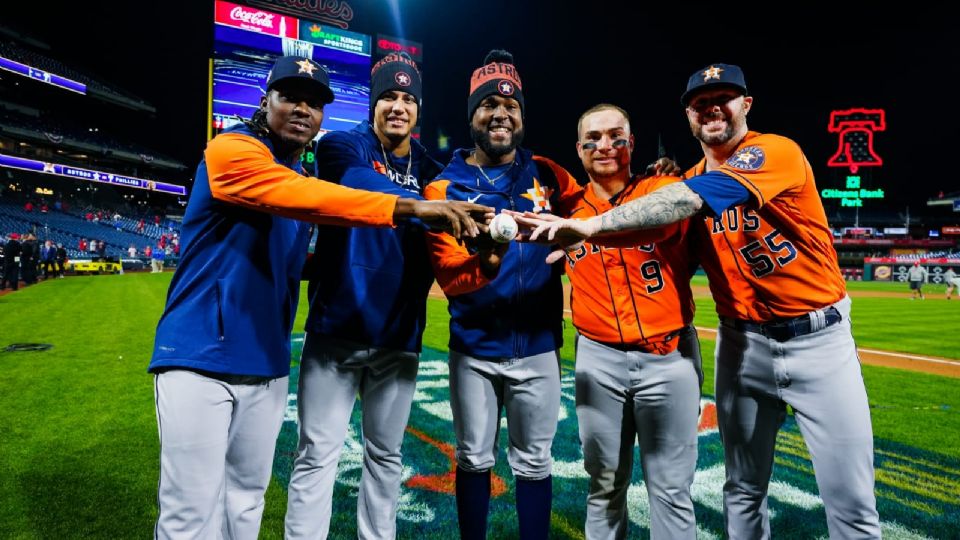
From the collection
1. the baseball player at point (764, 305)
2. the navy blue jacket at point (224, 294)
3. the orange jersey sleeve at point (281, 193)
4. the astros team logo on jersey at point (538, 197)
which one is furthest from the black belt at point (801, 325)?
the navy blue jacket at point (224, 294)

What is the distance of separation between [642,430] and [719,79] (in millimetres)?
1806

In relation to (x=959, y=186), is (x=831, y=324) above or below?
below

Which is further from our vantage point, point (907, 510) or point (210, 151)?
point (907, 510)

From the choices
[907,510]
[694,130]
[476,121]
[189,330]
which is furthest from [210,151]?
[907,510]

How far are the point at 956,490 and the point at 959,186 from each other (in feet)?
293

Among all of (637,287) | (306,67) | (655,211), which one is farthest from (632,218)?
(306,67)

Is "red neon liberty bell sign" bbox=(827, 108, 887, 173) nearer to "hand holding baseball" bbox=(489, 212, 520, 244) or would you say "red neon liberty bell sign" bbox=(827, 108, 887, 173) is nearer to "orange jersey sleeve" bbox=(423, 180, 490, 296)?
"orange jersey sleeve" bbox=(423, 180, 490, 296)

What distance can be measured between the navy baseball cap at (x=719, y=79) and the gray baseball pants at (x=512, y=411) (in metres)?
1.59

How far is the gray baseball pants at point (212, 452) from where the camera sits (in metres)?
1.92

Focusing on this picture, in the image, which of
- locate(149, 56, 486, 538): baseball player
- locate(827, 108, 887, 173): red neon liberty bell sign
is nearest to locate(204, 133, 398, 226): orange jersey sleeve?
locate(149, 56, 486, 538): baseball player

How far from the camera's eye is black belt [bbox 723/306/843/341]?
8.10 feet

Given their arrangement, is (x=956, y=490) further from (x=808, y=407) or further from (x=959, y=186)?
(x=959, y=186)

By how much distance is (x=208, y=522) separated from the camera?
1.98 meters

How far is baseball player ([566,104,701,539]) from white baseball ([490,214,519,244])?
0.64 metres
